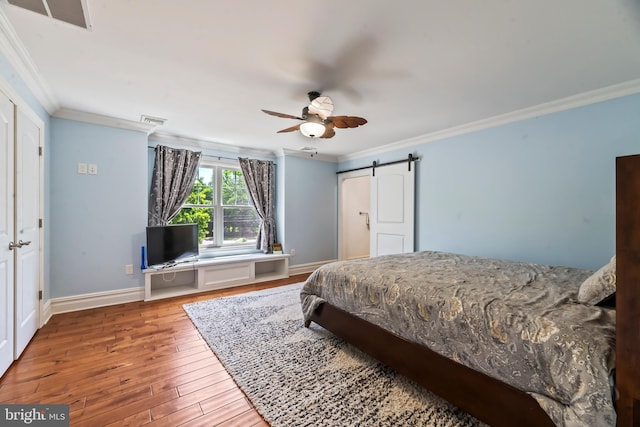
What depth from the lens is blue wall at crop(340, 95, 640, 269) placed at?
2482 millimetres

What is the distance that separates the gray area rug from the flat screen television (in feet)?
3.67

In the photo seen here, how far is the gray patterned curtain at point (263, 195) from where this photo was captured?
190 inches

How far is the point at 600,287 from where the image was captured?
55.5 inches

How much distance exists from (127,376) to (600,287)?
120 inches

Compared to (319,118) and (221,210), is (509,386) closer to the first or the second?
(319,118)

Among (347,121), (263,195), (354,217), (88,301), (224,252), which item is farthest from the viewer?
(354,217)

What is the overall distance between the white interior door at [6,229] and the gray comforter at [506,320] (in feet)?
7.55

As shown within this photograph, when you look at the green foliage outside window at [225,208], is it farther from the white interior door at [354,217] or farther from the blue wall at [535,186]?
the blue wall at [535,186]

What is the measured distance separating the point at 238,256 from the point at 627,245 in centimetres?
444

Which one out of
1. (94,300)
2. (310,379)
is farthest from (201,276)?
(310,379)

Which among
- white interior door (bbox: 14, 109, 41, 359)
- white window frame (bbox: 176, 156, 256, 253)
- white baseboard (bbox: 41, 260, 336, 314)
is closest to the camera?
white interior door (bbox: 14, 109, 41, 359)

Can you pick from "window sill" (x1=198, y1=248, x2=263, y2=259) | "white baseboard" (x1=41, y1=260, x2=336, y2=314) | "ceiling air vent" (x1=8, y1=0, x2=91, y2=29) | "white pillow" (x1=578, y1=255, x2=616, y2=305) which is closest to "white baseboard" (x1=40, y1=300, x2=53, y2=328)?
"white baseboard" (x1=41, y1=260, x2=336, y2=314)

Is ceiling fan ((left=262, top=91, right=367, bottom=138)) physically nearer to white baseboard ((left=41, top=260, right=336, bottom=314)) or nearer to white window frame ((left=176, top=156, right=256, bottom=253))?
white window frame ((left=176, top=156, right=256, bottom=253))

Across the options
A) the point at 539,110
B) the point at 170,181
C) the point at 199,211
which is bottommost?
the point at 199,211
